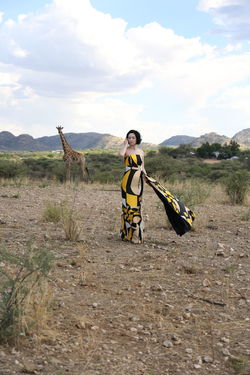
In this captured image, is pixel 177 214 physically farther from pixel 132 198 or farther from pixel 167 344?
pixel 167 344

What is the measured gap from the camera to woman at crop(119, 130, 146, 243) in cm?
784

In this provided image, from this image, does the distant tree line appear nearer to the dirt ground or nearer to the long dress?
the long dress

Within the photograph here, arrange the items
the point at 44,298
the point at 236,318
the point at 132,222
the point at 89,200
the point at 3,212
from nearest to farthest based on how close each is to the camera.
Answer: the point at 44,298 → the point at 236,318 → the point at 132,222 → the point at 3,212 → the point at 89,200

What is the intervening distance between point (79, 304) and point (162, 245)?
310cm

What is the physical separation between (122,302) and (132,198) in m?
2.92

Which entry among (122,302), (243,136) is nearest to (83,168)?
(122,302)

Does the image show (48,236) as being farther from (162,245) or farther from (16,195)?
(16,195)

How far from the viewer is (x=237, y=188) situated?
13.8 m

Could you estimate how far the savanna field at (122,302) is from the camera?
384 cm

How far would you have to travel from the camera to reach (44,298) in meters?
4.41

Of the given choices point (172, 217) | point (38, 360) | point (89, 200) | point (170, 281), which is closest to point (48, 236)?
point (172, 217)

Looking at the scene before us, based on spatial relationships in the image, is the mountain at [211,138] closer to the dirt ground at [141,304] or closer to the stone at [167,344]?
the dirt ground at [141,304]

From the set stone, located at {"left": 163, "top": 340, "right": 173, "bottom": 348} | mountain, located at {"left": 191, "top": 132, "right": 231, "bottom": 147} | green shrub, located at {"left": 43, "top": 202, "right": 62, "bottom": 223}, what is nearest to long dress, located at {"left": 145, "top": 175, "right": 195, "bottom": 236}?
green shrub, located at {"left": 43, "top": 202, "right": 62, "bottom": 223}

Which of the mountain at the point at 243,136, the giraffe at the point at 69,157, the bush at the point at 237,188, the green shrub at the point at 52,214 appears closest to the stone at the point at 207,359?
the green shrub at the point at 52,214
